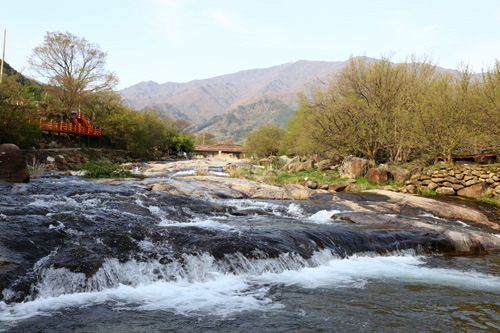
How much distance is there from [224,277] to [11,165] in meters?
11.8

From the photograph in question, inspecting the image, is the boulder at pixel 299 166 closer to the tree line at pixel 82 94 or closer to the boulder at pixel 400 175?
the boulder at pixel 400 175

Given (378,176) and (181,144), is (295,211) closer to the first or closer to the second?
(378,176)

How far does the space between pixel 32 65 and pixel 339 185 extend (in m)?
46.0

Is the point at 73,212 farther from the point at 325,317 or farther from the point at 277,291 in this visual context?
the point at 325,317

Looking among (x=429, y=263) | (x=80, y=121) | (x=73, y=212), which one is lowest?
(x=429, y=263)

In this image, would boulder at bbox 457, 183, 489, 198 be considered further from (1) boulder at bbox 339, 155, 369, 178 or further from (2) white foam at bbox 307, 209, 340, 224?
(2) white foam at bbox 307, 209, 340, 224

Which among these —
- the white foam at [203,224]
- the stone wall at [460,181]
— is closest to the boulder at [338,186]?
the stone wall at [460,181]

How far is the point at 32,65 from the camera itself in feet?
151

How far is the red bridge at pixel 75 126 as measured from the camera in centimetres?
3874

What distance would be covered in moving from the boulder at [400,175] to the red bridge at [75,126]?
1442 inches

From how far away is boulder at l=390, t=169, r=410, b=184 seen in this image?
2105cm

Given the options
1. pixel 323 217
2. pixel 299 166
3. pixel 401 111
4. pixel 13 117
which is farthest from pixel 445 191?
pixel 13 117

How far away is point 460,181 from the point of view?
1889 centimetres

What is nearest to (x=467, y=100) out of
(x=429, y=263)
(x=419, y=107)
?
(x=419, y=107)
